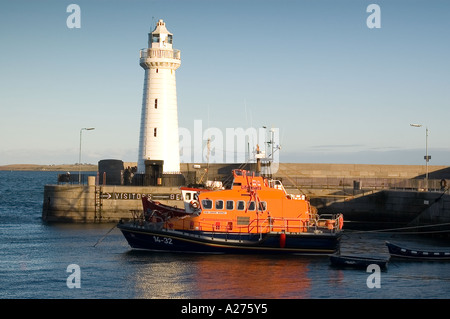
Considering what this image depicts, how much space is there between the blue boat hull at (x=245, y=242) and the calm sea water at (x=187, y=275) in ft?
1.66

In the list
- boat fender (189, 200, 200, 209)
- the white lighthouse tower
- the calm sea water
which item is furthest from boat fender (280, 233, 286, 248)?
the white lighthouse tower

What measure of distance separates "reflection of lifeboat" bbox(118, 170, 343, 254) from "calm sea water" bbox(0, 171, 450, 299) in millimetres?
639

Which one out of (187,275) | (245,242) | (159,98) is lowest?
(187,275)

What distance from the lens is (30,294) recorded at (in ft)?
70.7

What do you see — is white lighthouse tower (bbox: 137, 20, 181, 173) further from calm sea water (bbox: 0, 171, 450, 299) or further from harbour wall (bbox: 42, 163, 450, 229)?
calm sea water (bbox: 0, 171, 450, 299)

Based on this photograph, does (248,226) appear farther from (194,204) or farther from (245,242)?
(194,204)

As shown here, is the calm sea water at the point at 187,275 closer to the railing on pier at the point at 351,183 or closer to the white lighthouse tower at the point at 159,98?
the white lighthouse tower at the point at 159,98

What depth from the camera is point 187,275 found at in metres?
25.0

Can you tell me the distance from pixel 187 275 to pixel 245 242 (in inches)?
216

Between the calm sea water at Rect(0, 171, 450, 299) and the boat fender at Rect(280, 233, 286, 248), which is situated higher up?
the boat fender at Rect(280, 233, 286, 248)

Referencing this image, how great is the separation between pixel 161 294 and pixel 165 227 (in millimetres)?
9311

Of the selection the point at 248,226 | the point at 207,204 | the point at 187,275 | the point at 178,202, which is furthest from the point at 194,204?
the point at 178,202

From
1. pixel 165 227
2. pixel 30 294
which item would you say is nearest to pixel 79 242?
pixel 165 227

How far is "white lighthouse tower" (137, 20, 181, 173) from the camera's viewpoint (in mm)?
45906
